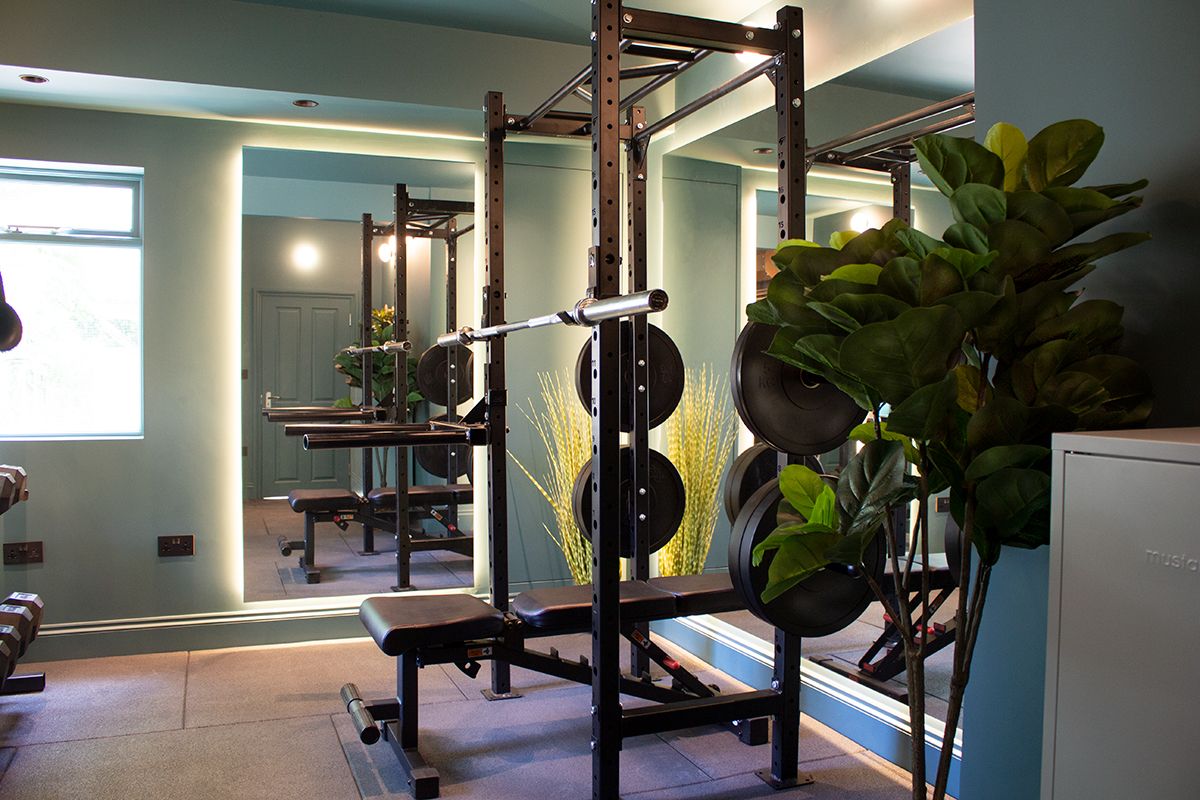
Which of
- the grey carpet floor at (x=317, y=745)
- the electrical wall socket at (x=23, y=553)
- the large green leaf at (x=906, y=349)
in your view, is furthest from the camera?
the electrical wall socket at (x=23, y=553)

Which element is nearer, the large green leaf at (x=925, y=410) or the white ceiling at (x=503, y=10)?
the large green leaf at (x=925, y=410)

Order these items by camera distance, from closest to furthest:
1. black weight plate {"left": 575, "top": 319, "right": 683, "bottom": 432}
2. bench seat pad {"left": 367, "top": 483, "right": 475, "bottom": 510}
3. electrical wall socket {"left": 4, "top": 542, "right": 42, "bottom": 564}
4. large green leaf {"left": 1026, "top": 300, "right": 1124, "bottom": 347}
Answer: large green leaf {"left": 1026, "top": 300, "right": 1124, "bottom": 347}
black weight plate {"left": 575, "top": 319, "right": 683, "bottom": 432}
electrical wall socket {"left": 4, "top": 542, "right": 42, "bottom": 564}
bench seat pad {"left": 367, "top": 483, "right": 475, "bottom": 510}

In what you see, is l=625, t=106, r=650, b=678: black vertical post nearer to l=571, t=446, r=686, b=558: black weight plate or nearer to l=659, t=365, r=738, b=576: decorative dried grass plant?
l=571, t=446, r=686, b=558: black weight plate

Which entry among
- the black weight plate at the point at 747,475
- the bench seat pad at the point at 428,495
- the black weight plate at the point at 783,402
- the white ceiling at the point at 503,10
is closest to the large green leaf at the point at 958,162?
the black weight plate at the point at 783,402

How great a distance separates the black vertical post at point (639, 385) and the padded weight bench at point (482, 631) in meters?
0.20

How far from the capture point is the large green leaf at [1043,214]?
1689mm

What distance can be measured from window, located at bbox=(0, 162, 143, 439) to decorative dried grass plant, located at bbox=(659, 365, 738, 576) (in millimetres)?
2489

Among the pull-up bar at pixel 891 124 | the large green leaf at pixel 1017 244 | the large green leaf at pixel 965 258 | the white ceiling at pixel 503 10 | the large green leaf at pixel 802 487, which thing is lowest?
the large green leaf at pixel 802 487

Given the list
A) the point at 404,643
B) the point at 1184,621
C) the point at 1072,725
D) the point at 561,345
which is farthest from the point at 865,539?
the point at 561,345

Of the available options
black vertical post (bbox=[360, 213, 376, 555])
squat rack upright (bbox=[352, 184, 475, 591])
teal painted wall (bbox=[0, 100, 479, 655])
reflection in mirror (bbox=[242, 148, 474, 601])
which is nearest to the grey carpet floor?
teal painted wall (bbox=[0, 100, 479, 655])

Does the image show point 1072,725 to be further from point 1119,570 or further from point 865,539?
point 865,539

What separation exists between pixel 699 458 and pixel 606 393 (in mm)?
1749

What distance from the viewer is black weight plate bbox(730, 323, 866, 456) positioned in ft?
8.60

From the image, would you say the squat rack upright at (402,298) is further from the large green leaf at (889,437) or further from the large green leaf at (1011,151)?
the large green leaf at (1011,151)
